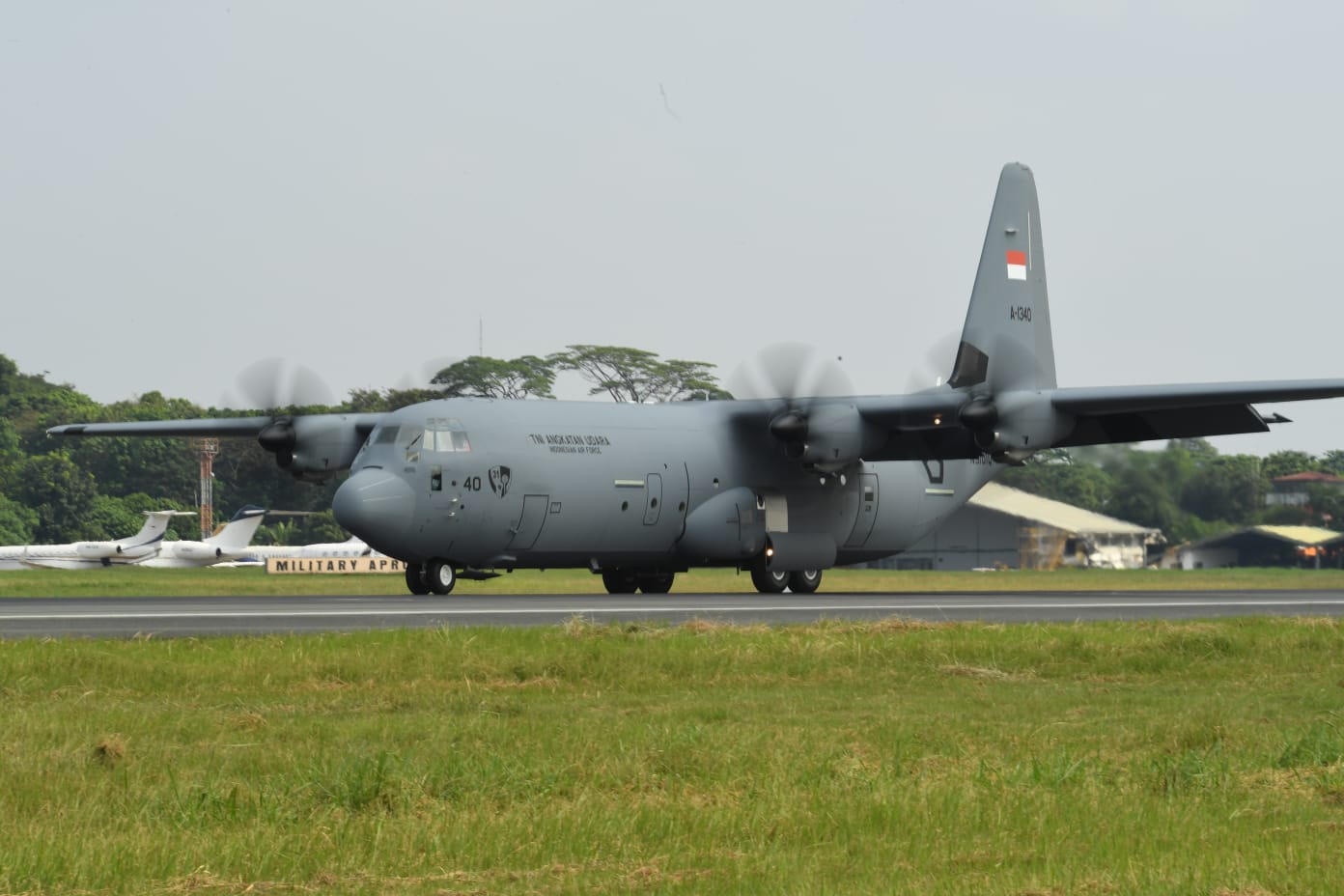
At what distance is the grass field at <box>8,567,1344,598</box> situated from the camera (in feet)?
141

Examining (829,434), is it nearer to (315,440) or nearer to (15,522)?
(315,440)

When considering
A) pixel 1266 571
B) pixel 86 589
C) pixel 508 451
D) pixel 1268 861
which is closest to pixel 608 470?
pixel 508 451

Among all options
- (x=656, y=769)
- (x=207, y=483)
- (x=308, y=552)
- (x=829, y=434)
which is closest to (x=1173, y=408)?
(x=829, y=434)

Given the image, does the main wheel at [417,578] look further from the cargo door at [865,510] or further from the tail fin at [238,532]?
the tail fin at [238,532]

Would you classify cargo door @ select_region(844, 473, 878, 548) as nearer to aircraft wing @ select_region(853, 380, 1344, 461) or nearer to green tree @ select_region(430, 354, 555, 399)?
aircraft wing @ select_region(853, 380, 1344, 461)

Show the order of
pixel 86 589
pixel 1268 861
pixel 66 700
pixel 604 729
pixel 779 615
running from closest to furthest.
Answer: pixel 1268 861 → pixel 604 729 → pixel 66 700 → pixel 779 615 → pixel 86 589

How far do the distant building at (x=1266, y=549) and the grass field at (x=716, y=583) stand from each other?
4.92 metres

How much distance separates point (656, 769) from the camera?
10258 mm

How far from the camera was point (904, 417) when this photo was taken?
3366 centimetres

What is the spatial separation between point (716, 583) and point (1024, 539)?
36.7 metres

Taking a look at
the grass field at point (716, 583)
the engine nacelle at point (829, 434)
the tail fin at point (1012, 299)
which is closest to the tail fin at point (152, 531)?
the grass field at point (716, 583)

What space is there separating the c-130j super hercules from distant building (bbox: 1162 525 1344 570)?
79.5 feet

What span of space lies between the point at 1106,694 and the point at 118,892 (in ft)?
33.0

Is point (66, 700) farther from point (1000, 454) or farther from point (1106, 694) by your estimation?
point (1000, 454)
